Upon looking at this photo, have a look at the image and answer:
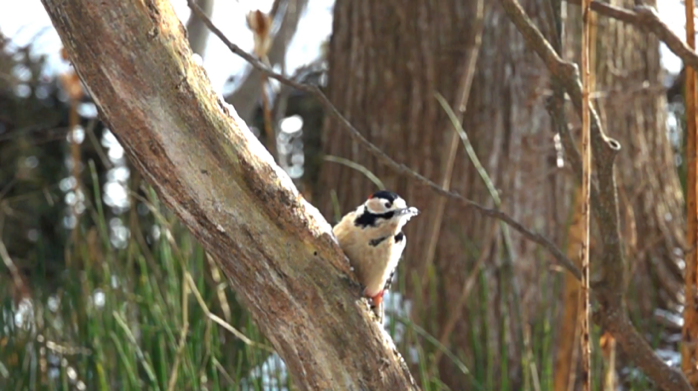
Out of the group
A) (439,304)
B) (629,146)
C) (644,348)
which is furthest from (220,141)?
(629,146)

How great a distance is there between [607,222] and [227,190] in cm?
85

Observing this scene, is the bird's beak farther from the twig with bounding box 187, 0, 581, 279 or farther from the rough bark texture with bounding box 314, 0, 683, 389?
the rough bark texture with bounding box 314, 0, 683, 389

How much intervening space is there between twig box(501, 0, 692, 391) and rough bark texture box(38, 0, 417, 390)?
559 millimetres

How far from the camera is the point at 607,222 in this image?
1890 mm

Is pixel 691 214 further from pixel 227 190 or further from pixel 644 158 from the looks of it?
pixel 644 158

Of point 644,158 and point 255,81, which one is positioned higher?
point 255,81

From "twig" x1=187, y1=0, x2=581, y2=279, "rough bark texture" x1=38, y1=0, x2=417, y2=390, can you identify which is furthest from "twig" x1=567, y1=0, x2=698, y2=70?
"rough bark texture" x1=38, y1=0, x2=417, y2=390

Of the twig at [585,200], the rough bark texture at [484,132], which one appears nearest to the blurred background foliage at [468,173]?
the rough bark texture at [484,132]

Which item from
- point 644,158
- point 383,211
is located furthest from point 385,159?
point 644,158

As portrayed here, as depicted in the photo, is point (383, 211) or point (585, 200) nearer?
point (585, 200)

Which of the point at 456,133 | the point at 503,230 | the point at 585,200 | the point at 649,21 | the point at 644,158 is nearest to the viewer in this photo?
the point at 585,200

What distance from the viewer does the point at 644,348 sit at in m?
1.93

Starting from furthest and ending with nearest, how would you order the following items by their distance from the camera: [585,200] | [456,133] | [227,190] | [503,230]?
1. [456,133]
2. [503,230]
3. [585,200]
4. [227,190]

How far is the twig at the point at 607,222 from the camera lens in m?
1.75
